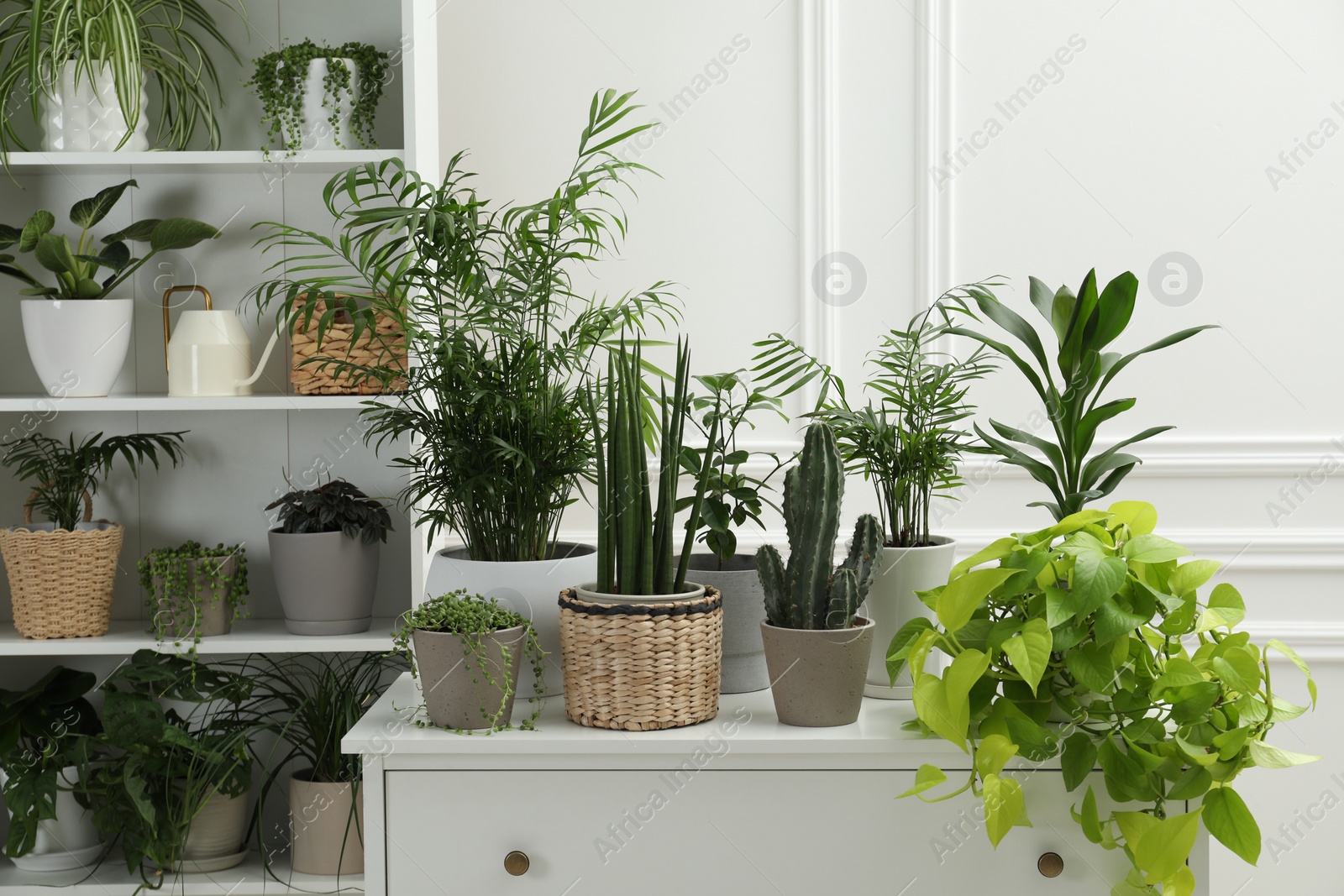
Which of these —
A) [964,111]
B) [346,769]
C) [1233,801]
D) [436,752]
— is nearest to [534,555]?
[436,752]

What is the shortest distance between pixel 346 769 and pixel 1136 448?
1559 mm

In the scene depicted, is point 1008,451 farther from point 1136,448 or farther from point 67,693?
point 67,693

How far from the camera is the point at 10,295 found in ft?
6.17

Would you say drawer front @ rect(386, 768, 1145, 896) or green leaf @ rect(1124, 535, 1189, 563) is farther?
drawer front @ rect(386, 768, 1145, 896)

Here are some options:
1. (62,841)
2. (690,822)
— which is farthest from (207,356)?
(690,822)

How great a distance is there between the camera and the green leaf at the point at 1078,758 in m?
1.11

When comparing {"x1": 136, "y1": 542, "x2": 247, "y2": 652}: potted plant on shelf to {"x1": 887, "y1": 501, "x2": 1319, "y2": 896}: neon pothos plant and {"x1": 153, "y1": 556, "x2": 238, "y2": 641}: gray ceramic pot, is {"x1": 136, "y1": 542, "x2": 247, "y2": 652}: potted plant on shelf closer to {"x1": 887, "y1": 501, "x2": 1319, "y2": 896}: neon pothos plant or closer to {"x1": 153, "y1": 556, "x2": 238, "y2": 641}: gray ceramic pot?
{"x1": 153, "y1": 556, "x2": 238, "y2": 641}: gray ceramic pot

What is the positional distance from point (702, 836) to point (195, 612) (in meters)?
0.99

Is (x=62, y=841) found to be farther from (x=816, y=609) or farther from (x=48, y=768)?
(x=816, y=609)

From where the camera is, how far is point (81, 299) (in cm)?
168

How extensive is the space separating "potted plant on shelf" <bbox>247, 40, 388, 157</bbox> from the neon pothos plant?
1.23 metres

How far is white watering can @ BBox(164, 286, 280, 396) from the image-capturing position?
1665 mm

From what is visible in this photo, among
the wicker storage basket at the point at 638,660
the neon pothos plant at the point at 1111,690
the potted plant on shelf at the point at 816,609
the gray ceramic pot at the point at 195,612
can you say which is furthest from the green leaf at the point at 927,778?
the gray ceramic pot at the point at 195,612

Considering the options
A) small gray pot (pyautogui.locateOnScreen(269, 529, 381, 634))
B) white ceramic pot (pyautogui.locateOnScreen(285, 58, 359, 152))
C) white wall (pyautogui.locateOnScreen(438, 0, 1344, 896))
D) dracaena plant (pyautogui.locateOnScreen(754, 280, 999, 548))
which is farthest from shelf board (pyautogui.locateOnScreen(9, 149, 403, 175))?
dracaena plant (pyautogui.locateOnScreen(754, 280, 999, 548))
